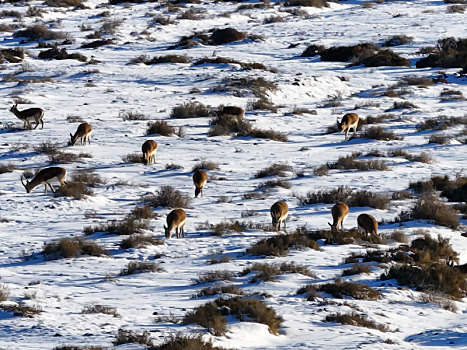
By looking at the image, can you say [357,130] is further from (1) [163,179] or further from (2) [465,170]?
(1) [163,179]

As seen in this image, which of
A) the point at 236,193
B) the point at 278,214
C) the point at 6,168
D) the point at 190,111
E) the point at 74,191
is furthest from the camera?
the point at 190,111

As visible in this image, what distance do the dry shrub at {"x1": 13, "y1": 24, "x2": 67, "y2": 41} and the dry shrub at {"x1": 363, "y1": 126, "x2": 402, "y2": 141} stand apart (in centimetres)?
2385

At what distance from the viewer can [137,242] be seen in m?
12.8

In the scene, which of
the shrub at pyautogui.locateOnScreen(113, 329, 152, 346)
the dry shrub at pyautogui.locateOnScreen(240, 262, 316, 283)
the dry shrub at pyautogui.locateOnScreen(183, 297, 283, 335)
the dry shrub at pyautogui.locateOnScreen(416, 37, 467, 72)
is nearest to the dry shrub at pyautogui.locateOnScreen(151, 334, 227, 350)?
the shrub at pyautogui.locateOnScreen(113, 329, 152, 346)

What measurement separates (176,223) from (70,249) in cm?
204

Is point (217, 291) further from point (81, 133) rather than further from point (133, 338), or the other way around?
point (81, 133)

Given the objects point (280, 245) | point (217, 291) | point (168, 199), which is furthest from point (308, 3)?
point (217, 291)

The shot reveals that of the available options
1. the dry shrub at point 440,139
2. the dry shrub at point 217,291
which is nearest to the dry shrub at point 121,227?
the dry shrub at point 217,291

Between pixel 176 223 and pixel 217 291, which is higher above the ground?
pixel 176 223

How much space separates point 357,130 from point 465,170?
5859 mm

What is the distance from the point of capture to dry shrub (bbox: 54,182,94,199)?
16.2m

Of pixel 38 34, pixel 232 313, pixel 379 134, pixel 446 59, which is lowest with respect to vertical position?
pixel 232 313

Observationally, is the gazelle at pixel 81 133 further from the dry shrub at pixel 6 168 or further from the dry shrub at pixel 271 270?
the dry shrub at pixel 271 270

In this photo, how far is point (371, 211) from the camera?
625 inches
